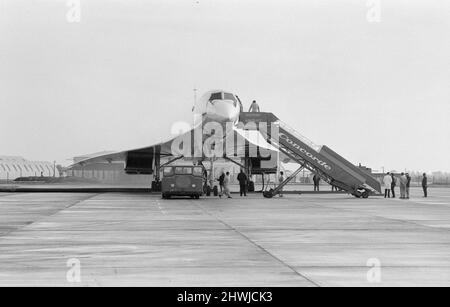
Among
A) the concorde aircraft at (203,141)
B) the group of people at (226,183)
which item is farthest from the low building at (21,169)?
the group of people at (226,183)

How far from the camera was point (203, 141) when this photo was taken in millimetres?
32469

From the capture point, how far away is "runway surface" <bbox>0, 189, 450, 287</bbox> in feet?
25.0

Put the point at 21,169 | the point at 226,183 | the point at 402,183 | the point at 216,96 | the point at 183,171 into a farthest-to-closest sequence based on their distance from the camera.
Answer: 1. the point at 21,169
2. the point at 402,183
3. the point at 216,96
4. the point at 226,183
5. the point at 183,171

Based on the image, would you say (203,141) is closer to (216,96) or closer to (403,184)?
(216,96)

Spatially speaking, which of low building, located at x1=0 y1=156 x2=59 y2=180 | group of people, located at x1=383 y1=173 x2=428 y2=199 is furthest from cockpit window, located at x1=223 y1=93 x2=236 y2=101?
low building, located at x1=0 y1=156 x2=59 y2=180

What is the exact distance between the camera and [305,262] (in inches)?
352

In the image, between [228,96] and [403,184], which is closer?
[228,96]

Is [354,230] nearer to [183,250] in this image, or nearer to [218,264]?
[183,250]

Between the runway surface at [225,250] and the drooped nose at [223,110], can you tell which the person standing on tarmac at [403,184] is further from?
the runway surface at [225,250]

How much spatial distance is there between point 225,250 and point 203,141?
2231 cm

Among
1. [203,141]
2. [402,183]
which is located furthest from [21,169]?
[402,183]

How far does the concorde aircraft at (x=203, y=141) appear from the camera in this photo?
30062 millimetres

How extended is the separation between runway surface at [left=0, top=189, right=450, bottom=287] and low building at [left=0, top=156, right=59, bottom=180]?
67.6 metres

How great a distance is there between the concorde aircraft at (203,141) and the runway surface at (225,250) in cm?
1306
